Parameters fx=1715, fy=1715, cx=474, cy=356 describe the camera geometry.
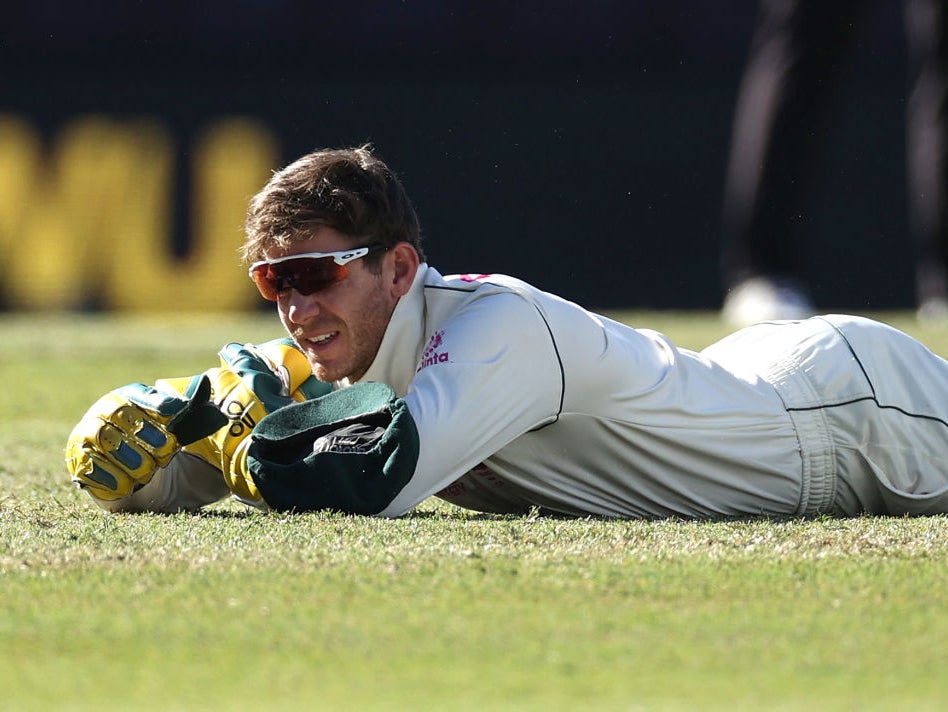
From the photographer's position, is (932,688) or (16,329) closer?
(932,688)

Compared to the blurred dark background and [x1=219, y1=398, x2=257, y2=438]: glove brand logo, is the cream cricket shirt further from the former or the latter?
the blurred dark background

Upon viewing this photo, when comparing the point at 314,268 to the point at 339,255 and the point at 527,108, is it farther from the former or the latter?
the point at 527,108

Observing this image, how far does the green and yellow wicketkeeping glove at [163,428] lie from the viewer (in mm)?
3059

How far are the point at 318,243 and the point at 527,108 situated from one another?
885 cm

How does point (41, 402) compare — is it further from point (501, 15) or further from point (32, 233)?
point (501, 15)

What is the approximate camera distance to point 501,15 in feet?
38.8

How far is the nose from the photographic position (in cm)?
304

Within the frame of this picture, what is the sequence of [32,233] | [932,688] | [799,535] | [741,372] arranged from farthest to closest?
[32,233]
[741,372]
[799,535]
[932,688]

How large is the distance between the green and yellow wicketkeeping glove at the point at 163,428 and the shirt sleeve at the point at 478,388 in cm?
36

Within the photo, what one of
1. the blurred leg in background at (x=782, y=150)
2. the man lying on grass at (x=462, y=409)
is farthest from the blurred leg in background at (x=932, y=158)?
the man lying on grass at (x=462, y=409)

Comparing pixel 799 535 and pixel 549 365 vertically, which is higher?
pixel 549 365

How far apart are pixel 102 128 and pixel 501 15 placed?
283 centimetres

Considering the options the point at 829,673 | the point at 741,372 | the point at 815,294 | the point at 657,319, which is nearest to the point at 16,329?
the point at 657,319

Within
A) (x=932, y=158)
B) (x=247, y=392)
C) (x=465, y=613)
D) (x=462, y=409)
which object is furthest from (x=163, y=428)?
(x=932, y=158)
